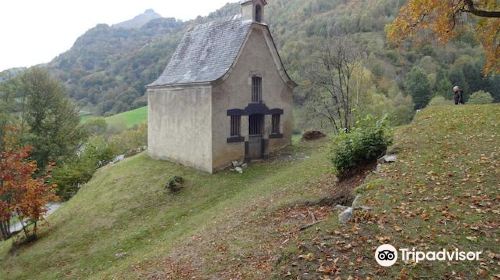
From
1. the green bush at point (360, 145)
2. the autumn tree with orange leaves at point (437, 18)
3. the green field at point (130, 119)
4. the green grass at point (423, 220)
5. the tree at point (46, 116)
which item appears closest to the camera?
the green grass at point (423, 220)

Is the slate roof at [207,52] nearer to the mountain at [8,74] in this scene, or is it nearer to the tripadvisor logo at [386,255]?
the tripadvisor logo at [386,255]

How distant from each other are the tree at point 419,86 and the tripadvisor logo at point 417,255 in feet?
Answer: 184

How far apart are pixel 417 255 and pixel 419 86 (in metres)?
56.4

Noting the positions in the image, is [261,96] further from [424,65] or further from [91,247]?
[424,65]

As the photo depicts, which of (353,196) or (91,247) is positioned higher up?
(353,196)

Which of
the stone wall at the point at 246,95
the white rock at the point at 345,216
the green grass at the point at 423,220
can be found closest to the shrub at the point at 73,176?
the stone wall at the point at 246,95

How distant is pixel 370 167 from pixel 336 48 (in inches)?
854

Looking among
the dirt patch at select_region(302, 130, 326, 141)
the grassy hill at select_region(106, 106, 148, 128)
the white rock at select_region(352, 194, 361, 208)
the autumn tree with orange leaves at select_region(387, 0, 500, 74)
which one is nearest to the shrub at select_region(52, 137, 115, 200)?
the dirt patch at select_region(302, 130, 326, 141)

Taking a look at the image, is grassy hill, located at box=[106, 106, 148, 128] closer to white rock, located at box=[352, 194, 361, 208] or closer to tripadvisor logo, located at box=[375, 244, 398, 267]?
white rock, located at box=[352, 194, 361, 208]

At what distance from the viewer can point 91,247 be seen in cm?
1803

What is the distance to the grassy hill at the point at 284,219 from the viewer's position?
8.45 m

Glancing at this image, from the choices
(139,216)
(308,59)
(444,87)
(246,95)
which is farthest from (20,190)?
(444,87)

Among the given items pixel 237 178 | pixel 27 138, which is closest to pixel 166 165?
pixel 237 178

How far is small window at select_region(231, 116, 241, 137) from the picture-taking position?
2483 cm
